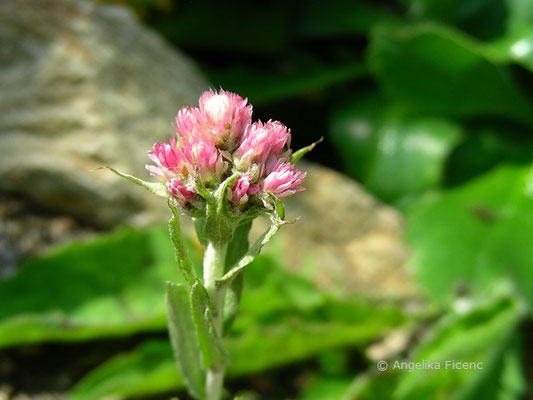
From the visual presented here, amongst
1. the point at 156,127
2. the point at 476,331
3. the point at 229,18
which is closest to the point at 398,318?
the point at 476,331

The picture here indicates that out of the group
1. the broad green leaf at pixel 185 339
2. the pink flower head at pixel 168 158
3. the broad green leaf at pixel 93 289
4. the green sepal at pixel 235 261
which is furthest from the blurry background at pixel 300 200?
the pink flower head at pixel 168 158

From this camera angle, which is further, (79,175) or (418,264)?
(418,264)

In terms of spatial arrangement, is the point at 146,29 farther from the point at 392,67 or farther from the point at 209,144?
the point at 209,144

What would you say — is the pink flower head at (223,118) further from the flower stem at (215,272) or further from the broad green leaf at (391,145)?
the broad green leaf at (391,145)

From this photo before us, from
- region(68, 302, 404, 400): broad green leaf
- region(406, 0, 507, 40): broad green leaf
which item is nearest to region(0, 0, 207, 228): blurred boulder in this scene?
region(68, 302, 404, 400): broad green leaf

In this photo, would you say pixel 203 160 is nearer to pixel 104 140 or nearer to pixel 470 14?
pixel 104 140

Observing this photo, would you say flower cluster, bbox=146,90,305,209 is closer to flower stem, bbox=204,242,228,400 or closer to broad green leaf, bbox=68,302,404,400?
flower stem, bbox=204,242,228,400

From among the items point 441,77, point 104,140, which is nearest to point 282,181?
point 104,140
